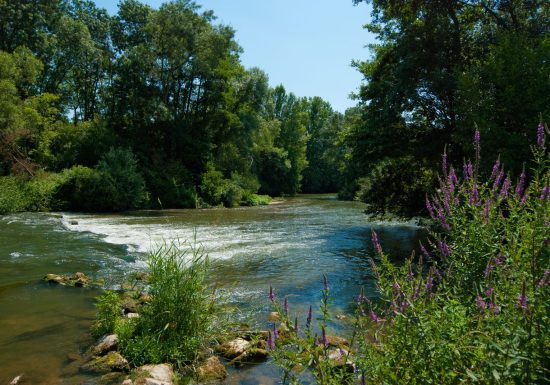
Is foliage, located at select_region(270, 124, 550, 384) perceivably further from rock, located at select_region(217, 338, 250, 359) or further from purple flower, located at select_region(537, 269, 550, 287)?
rock, located at select_region(217, 338, 250, 359)

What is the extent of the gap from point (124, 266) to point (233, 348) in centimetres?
633

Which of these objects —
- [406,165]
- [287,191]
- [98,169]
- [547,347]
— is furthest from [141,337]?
[287,191]

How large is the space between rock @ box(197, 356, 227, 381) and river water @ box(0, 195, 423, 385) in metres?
0.17

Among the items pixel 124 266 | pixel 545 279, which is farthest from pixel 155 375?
pixel 124 266

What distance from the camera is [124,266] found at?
11250mm

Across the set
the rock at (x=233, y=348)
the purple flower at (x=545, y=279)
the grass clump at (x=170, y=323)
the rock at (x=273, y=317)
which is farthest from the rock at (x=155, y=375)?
the purple flower at (x=545, y=279)

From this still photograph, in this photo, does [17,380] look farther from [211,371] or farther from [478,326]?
[478,326]

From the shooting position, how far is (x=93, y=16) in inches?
1940

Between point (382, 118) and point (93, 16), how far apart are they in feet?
148

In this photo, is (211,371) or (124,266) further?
(124,266)

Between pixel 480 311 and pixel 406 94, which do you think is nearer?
pixel 480 311

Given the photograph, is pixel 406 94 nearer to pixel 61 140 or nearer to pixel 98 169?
pixel 98 169

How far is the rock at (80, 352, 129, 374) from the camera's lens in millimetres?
5360

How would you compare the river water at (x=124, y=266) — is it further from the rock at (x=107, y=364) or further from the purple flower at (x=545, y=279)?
the purple flower at (x=545, y=279)
